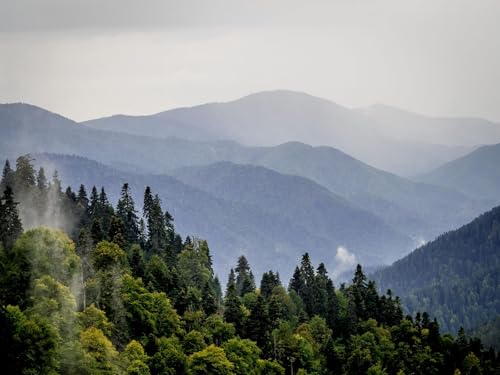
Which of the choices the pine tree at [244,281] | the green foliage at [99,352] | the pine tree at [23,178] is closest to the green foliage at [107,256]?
the green foliage at [99,352]

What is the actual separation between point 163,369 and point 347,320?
5406 cm

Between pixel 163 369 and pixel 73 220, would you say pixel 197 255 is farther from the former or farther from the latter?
pixel 163 369

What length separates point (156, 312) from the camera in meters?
126

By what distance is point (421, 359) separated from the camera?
153 metres

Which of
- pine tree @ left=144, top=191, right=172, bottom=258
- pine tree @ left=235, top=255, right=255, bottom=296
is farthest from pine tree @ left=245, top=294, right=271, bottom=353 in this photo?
pine tree @ left=144, top=191, right=172, bottom=258

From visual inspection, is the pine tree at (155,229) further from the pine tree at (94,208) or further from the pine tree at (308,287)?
the pine tree at (308,287)

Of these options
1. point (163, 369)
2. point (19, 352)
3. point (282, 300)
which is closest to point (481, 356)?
point (282, 300)

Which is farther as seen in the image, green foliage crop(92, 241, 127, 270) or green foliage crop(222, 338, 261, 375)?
green foliage crop(92, 241, 127, 270)

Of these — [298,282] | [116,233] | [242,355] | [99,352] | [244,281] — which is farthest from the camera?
[298,282]

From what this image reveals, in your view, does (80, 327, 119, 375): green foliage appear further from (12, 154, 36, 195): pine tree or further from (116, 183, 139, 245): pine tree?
(12, 154, 36, 195): pine tree

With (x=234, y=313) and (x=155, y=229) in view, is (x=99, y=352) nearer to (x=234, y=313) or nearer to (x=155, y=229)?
(x=234, y=313)

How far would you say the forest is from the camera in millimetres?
104375

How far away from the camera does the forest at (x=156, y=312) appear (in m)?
104

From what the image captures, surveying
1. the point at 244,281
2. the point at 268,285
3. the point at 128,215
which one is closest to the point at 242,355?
the point at 268,285
